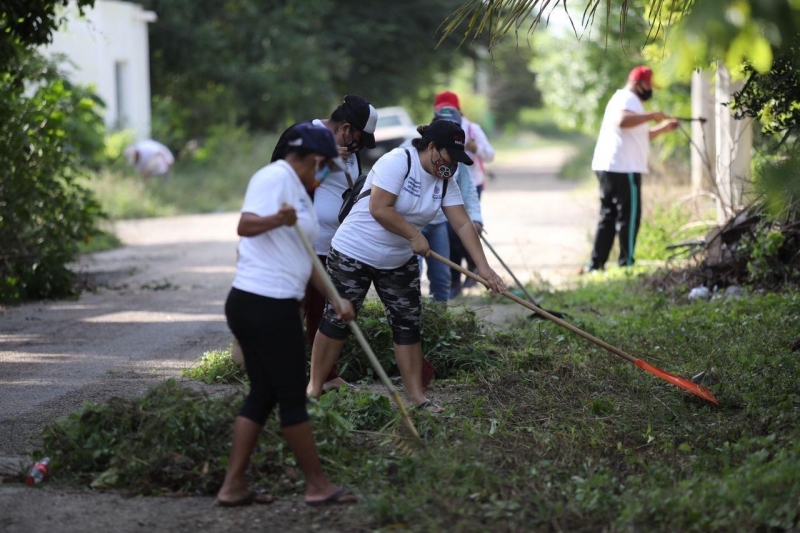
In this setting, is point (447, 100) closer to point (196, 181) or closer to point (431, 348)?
point (431, 348)

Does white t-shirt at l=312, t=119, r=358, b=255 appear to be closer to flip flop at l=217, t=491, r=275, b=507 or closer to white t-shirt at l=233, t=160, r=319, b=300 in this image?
white t-shirt at l=233, t=160, r=319, b=300

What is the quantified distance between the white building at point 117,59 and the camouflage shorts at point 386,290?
17295 millimetres

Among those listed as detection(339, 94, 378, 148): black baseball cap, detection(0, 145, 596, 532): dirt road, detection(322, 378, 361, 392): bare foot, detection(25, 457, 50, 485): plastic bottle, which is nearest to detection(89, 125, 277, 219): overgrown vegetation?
detection(0, 145, 596, 532): dirt road

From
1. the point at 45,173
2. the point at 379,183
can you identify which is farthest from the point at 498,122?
the point at 379,183

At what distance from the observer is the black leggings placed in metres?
4.23

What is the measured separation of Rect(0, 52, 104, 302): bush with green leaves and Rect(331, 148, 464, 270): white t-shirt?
539cm

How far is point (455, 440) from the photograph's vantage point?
16.8ft

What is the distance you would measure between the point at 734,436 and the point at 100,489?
311cm

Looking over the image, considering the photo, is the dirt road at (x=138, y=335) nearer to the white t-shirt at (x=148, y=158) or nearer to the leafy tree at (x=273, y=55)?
the white t-shirt at (x=148, y=158)

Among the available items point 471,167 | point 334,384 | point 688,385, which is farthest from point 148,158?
point 688,385

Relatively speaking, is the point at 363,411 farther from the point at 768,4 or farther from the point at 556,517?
the point at 768,4

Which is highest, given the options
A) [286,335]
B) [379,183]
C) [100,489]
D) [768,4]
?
[768,4]

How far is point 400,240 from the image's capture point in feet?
18.5

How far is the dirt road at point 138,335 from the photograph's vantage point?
4.29m
